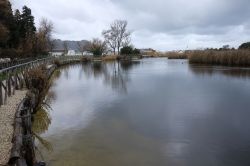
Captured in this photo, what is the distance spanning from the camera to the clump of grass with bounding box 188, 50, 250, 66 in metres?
40.8

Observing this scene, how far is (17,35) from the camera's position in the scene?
117ft

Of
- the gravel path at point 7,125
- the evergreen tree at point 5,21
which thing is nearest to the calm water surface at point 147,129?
the gravel path at point 7,125

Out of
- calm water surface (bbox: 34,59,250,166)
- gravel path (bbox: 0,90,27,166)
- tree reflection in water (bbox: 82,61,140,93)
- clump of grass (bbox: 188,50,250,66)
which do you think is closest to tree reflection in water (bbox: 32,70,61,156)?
calm water surface (bbox: 34,59,250,166)

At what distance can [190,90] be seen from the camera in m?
20.3

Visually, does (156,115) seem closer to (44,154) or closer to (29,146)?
(44,154)

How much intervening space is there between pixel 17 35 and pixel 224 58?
84.5 feet

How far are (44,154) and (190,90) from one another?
13485 mm

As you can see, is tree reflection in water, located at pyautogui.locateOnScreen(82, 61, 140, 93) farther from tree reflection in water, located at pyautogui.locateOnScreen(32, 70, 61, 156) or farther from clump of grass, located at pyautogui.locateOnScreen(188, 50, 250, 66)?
clump of grass, located at pyautogui.locateOnScreen(188, 50, 250, 66)

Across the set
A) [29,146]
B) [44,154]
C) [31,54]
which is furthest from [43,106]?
[31,54]

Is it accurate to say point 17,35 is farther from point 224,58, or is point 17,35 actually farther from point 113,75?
point 224,58

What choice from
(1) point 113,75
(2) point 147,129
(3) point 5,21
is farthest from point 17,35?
(2) point 147,129

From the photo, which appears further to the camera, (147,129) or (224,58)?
(224,58)

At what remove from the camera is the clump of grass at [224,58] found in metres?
40.8

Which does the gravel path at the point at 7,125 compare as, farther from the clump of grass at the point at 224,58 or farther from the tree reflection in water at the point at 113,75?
the clump of grass at the point at 224,58
